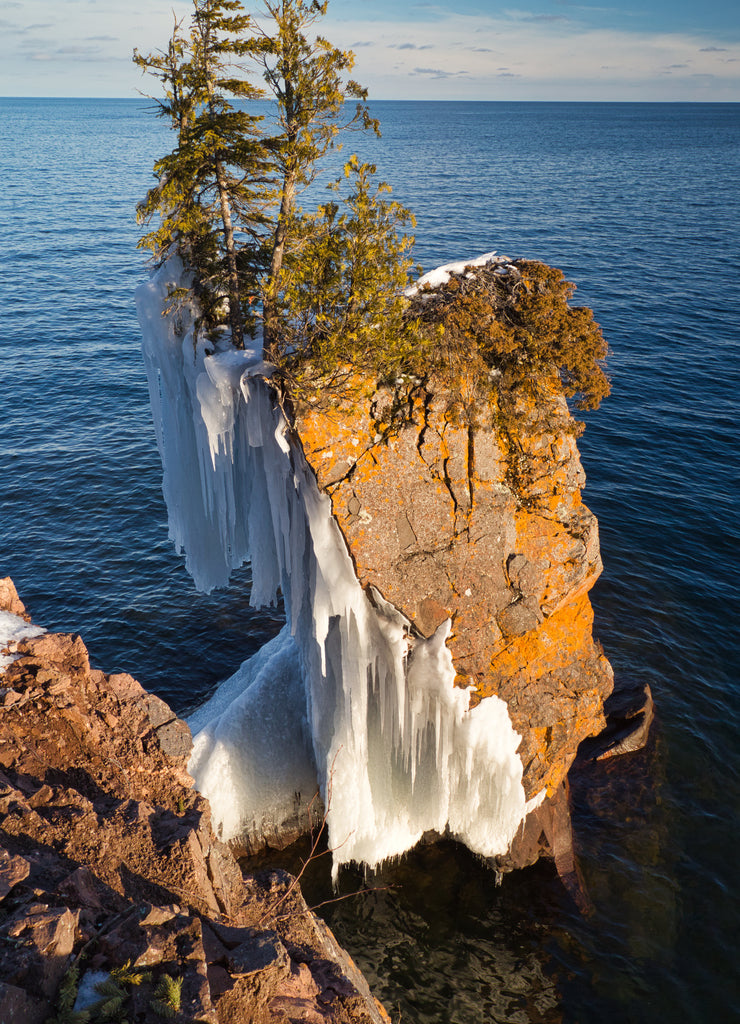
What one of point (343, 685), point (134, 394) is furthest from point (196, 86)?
point (134, 394)

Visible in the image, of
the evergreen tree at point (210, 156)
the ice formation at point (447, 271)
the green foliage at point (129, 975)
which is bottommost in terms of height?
the green foliage at point (129, 975)

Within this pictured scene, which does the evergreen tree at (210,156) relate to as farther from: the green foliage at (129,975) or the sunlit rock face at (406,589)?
the green foliage at (129,975)

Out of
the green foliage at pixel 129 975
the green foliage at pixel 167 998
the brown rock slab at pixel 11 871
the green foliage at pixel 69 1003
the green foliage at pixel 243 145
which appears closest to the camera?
the green foliage at pixel 69 1003

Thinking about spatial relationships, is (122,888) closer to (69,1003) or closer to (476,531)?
(69,1003)

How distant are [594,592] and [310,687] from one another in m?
14.4

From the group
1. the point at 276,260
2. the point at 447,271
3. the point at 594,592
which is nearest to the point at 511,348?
the point at 447,271

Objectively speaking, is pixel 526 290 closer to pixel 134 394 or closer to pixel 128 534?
pixel 128 534

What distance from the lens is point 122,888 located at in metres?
9.69

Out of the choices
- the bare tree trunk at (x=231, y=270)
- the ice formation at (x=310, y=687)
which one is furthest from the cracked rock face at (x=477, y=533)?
the bare tree trunk at (x=231, y=270)

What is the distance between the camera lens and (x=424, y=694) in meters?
15.1

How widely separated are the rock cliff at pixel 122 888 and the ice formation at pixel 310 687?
354 centimetres

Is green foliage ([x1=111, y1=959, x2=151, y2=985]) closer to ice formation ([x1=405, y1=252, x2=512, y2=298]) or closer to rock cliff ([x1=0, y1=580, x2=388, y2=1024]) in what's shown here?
rock cliff ([x1=0, y1=580, x2=388, y2=1024])

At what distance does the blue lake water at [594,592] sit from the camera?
1555 centimetres

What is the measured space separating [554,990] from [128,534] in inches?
908
